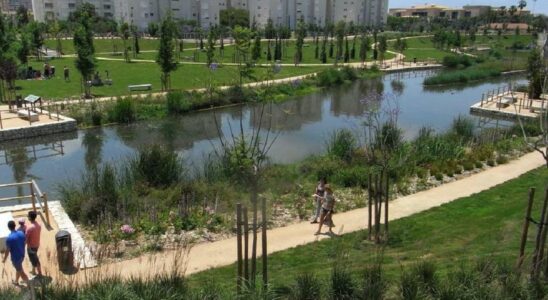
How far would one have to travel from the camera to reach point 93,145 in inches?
1009

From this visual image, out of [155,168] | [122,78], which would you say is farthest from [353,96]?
[155,168]

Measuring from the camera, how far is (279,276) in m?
9.30

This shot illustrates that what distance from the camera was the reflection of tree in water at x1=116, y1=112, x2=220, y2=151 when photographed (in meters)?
26.3

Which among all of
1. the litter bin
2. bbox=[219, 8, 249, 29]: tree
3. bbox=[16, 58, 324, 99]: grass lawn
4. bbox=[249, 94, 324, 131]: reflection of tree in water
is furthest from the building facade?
the litter bin

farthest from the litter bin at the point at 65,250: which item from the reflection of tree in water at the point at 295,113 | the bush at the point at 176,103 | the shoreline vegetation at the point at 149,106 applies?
the bush at the point at 176,103

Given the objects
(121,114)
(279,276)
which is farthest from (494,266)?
(121,114)

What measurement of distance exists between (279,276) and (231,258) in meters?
2.03

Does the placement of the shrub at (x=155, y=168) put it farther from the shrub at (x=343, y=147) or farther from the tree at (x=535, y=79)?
the tree at (x=535, y=79)

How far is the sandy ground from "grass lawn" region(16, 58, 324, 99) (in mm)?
16175

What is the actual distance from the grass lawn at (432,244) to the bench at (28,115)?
824 inches

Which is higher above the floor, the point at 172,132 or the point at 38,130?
the point at 38,130

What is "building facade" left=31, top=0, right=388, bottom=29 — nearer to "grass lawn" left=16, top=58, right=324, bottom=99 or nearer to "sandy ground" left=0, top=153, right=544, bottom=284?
"grass lawn" left=16, top=58, right=324, bottom=99

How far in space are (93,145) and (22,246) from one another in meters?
17.2

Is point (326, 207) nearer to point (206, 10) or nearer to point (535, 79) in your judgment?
point (535, 79)
